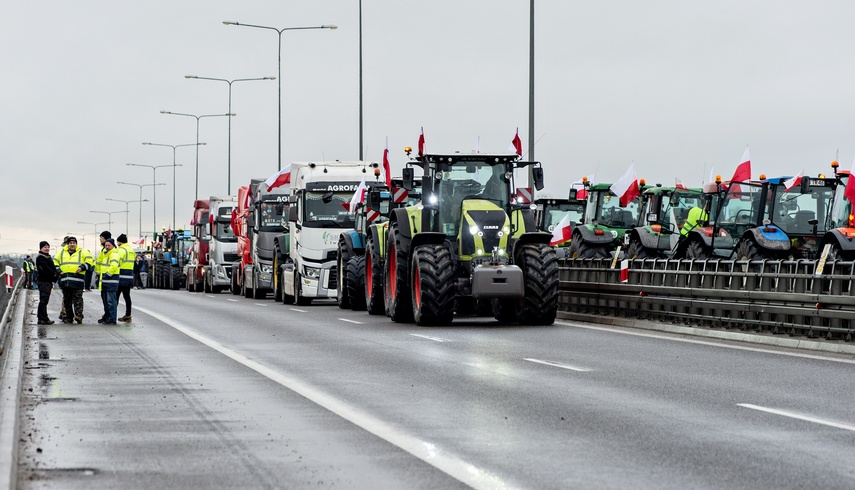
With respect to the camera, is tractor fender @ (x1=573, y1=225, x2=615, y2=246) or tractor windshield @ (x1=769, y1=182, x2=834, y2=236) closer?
tractor windshield @ (x1=769, y1=182, x2=834, y2=236)

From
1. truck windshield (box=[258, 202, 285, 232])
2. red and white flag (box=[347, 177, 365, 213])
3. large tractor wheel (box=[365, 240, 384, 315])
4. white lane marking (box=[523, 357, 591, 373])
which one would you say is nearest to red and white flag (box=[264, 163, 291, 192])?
truck windshield (box=[258, 202, 285, 232])

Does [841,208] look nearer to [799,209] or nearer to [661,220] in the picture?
[799,209]

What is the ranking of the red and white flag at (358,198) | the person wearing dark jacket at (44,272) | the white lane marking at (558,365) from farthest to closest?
the red and white flag at (358,198)
the person wearing dark jacket at (44,272)
the white lane marking at (558,365)

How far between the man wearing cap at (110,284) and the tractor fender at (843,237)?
12774 millimetres

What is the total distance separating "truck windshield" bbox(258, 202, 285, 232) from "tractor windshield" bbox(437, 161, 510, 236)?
1970 cm

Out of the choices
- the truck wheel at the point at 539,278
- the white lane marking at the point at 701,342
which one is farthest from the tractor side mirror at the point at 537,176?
the white lane marking at the point at 701,342

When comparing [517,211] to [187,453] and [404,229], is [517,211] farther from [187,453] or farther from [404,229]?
[187,453]

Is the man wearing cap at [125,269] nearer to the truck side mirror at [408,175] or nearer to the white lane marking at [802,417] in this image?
the truck side mirror at [408,175]

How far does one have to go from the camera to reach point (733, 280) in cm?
2125

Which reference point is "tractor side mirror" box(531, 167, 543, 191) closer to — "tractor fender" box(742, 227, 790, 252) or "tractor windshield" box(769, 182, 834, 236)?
"tractor fender" box(742, 227, 790, 252)

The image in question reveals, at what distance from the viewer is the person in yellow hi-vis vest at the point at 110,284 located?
86.7ft

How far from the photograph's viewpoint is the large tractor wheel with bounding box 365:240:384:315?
2856cm

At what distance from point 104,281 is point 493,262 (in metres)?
7.54

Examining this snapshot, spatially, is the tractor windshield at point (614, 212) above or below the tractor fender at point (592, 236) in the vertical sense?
above
